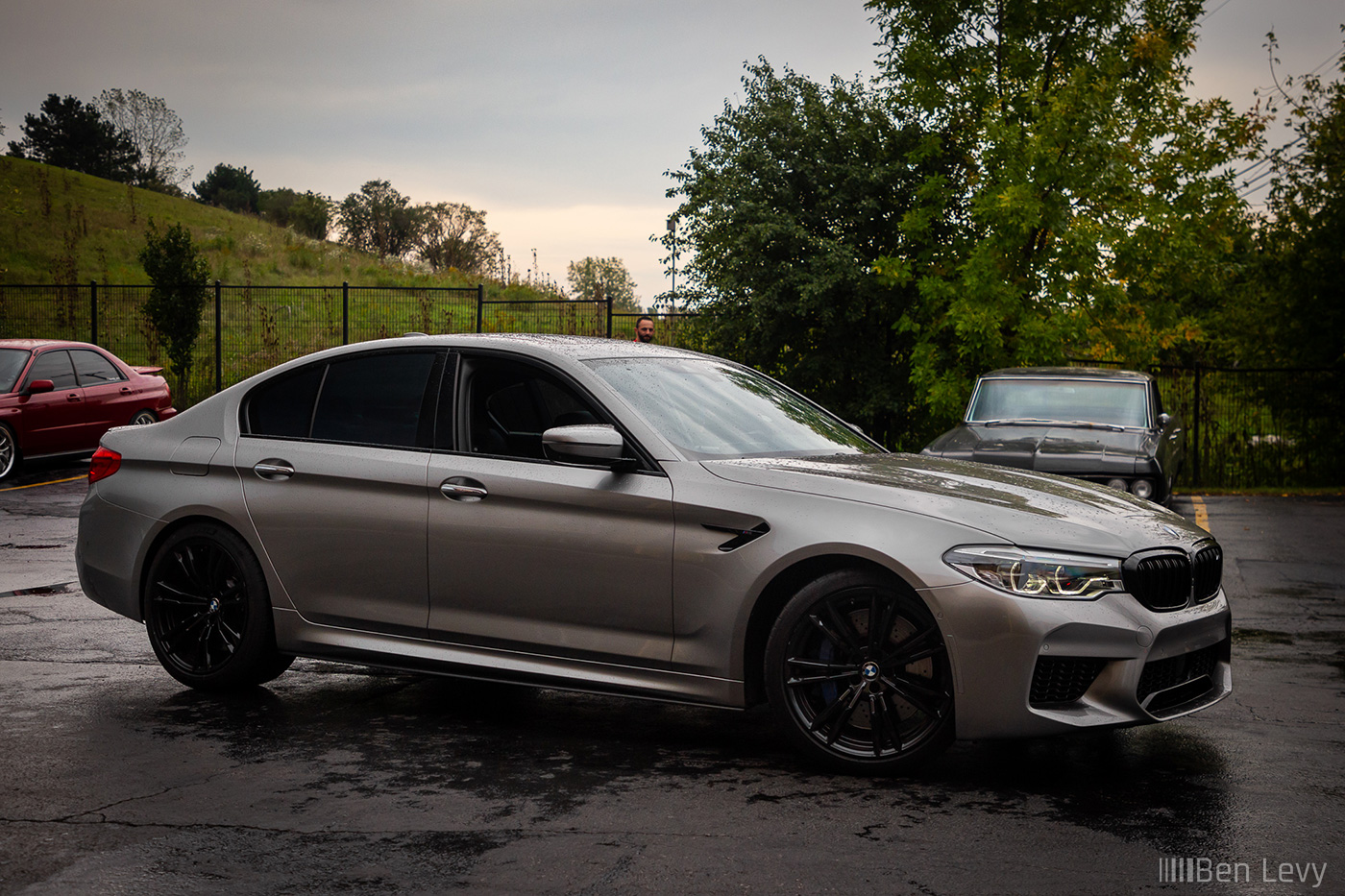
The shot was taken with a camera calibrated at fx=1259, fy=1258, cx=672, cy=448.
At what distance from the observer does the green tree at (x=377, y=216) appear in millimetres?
77562

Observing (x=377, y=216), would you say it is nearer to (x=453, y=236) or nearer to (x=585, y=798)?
(x=453, y=236)

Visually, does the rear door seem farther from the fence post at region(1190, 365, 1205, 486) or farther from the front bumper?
the fence post at region(1190, 365, 1205, 486)

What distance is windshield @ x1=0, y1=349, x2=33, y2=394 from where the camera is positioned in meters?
16.5

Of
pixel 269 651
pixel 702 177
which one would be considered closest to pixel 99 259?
pixel 702 177

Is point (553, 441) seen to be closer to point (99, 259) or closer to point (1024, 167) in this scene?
point (1024, 167)

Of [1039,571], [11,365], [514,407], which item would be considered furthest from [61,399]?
[1039,571]

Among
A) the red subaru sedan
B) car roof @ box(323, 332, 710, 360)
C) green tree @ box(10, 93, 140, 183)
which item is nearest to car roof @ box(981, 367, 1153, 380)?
car roof @ box(323, 332, 710, 360)

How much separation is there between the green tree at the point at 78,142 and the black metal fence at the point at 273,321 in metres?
39.8

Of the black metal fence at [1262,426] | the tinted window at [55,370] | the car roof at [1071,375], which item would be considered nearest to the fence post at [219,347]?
the tinted window at [55,370]

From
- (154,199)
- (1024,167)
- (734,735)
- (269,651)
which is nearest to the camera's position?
(734,735)

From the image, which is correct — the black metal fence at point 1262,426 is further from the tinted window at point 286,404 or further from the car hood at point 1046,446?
the tinted window at point 286,404

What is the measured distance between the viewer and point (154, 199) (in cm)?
5591

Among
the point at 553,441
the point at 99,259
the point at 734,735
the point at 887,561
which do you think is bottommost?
the point at 734,735

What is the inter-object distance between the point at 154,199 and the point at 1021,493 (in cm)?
5758
